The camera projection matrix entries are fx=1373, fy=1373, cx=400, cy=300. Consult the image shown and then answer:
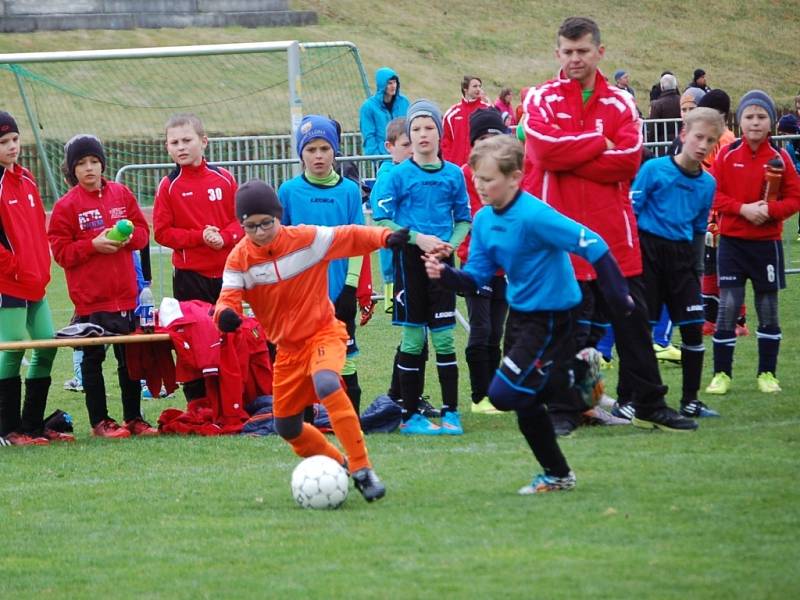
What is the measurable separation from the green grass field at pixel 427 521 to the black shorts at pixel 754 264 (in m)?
1.08

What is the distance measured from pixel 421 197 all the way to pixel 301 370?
2299 millimetres

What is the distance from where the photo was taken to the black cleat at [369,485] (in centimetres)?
674

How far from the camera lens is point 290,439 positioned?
23.3 ft

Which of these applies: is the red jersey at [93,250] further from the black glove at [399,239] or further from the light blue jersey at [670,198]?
the light blue jersey at [670,198]

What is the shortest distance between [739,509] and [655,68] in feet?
126

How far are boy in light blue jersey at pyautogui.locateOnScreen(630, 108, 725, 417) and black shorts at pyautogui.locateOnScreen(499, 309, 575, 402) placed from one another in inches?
86.1

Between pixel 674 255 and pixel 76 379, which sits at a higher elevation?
pixel 674 255

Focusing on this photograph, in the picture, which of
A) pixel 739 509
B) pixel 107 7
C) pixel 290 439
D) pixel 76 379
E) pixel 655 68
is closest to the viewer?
pixel 739 509

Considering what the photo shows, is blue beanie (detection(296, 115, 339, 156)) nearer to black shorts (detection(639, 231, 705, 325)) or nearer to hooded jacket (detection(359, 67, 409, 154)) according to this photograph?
black shorts (detection(639, 231, 705, 325))

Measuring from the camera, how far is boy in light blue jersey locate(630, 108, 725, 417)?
8812 millimetres

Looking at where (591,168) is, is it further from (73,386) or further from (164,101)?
(164,101)

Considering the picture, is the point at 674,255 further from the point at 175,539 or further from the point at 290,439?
the point at 175,539

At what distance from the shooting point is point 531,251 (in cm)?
668

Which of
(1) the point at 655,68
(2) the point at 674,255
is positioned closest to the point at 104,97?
(2) the point at 674,255
